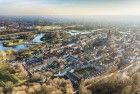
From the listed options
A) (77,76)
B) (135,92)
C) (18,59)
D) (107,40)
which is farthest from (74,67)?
(107,40)

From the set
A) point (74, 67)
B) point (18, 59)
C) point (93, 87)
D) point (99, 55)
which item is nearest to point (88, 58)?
point (99, 55)

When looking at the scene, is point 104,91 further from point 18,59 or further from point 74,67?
point 18,59

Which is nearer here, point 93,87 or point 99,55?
point 93,87

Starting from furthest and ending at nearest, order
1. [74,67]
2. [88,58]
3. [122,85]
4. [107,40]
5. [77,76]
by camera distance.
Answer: [107,40], [88,58], [74,67], [77,76], [122,85]

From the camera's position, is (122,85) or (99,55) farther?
(99,55)

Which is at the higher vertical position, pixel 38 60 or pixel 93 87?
pixel 93 87

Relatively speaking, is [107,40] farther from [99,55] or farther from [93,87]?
[93,87]

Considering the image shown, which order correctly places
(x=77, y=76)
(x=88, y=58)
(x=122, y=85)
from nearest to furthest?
(x=122, y=85), (x=77, y=76), (x=88, y=58)

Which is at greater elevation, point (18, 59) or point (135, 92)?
point (135, 92)

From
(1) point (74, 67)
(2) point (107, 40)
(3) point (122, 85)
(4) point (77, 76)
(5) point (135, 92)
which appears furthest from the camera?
(2) point (107, 40)
